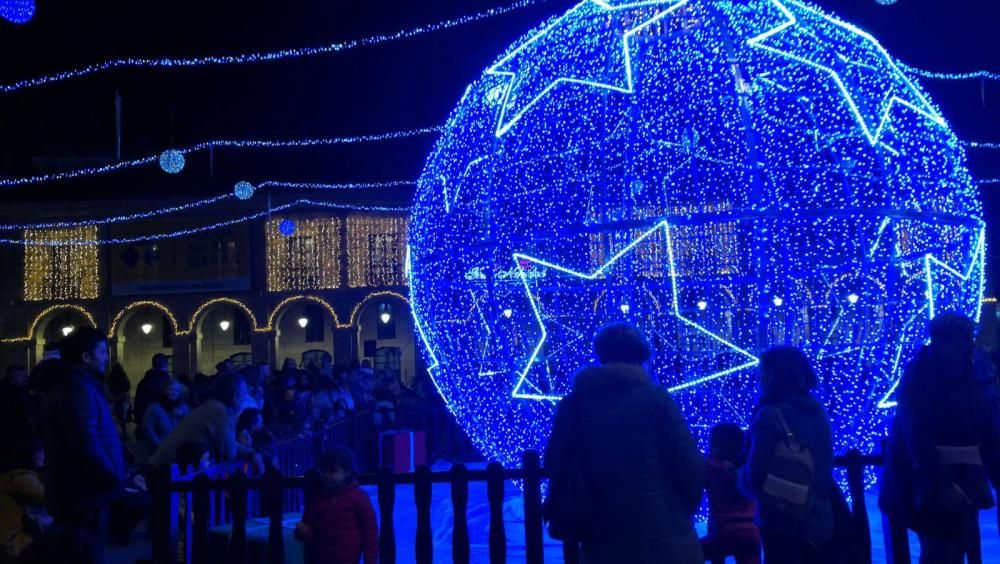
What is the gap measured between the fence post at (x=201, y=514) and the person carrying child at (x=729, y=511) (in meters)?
2.58

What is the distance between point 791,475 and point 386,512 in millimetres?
2026

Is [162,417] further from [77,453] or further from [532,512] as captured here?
[532,512]

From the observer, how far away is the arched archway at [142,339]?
111 ft

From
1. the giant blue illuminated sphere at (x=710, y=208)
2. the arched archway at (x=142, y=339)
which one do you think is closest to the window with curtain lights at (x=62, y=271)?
the arched archway at (x=142, y=339)

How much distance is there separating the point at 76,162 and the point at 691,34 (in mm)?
Answer: 35079

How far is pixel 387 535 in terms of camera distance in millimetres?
4645

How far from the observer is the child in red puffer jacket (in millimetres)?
4691

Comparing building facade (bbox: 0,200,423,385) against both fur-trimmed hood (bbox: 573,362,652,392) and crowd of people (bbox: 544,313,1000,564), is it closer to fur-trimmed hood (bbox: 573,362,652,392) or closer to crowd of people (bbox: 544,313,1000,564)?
crowd of people (bbox: 544,313,1000,564)

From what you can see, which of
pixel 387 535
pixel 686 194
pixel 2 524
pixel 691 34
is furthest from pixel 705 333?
pixel 2 524

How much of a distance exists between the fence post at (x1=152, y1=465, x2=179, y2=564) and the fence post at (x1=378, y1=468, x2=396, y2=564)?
1.11m

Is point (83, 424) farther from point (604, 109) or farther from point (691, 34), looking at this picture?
point (691, 34)

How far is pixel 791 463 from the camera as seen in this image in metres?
3.60

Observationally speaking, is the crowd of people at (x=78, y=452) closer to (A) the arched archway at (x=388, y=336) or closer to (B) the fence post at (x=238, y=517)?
(B) the fence post at (x=238, y=517)

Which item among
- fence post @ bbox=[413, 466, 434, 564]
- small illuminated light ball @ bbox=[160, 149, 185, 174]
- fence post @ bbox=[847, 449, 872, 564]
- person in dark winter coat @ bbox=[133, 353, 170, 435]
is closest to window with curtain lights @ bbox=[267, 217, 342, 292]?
small illuminated light ball @ bbox=[160, 149, 185, 174]
